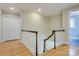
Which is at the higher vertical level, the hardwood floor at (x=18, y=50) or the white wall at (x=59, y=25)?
the white wall at (x=59, y=25)

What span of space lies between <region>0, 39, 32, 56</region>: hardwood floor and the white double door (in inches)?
3.2

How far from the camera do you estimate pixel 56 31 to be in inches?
72.5

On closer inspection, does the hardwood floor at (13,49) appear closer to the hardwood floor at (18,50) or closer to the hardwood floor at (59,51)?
the hardwood floor at (18,50)

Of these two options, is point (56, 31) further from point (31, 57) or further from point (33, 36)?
point (31, 57)

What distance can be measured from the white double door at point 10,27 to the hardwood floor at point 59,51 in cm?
57

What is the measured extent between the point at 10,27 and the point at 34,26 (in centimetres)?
40

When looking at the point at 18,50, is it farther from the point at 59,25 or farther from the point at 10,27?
the point at 59,25

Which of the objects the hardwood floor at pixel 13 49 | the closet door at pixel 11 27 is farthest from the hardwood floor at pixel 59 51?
the closet door at pixel 11 27

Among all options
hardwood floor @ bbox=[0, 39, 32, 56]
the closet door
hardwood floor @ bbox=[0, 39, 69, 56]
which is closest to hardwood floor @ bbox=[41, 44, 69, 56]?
hardwood floor @ bbox=[0, 39, 69, 56]

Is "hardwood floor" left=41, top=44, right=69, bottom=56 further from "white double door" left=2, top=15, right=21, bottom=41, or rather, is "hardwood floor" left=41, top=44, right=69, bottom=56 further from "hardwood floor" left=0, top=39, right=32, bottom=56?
"white double door" left=2, top=15, right=21, bottom=41

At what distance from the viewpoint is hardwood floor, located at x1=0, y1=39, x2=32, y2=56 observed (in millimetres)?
1688

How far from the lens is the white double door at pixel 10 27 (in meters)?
1.76

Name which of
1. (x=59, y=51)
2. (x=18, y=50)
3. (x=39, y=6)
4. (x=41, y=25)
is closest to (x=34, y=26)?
(x=41, y=25)

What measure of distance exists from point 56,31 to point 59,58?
0.46 metres
